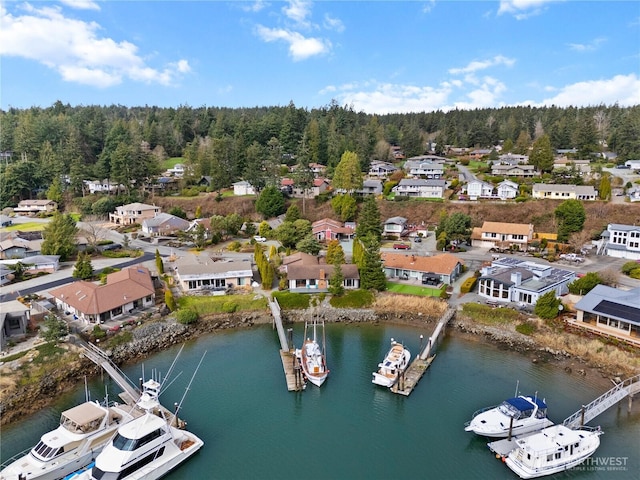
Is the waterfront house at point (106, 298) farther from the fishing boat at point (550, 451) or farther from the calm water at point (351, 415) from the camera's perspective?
the fishing boat at point (550, 451)

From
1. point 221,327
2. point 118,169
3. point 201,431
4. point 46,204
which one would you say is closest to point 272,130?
point 118,169

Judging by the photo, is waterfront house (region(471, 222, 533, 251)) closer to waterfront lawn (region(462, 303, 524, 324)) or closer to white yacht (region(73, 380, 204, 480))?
waterfront lawn (region(462, 303, 524, 324))

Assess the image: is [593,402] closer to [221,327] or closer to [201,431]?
[201,431]

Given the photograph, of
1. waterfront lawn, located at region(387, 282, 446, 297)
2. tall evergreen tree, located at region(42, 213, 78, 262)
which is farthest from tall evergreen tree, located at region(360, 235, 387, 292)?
tall evergreen tree, located at region(42, 213, 78, 262)

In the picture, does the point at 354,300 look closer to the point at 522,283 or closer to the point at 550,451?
the point at 522,283

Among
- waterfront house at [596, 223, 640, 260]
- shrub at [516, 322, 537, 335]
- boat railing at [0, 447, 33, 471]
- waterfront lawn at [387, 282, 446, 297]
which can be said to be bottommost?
boat railing at [0, 447, 33, 471]

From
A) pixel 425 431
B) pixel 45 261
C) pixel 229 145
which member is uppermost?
pixel 229 145
